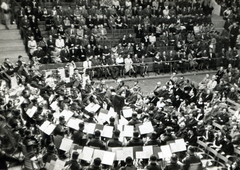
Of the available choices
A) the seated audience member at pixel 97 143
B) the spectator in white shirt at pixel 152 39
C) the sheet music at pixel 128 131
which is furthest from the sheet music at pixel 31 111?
the spectator in white shirt at pixel 152 39

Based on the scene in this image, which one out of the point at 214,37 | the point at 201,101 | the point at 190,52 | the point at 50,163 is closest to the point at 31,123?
the point at 50,163

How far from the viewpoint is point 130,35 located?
20.0m

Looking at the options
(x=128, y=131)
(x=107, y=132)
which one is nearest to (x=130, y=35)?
(x=128, y=131)

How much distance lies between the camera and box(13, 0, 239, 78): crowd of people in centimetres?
1832

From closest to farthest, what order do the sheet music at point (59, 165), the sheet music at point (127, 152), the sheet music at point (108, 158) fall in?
the sheet music at point (59, 165)
the sheet music at point (108, 158)
the sheet music at point (127, 152)

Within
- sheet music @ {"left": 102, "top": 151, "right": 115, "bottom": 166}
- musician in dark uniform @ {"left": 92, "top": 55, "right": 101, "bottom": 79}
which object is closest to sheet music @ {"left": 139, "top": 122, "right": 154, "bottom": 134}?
sheet music @ {"left": 102, "top": 151, "right": 115, "bottom": 166}

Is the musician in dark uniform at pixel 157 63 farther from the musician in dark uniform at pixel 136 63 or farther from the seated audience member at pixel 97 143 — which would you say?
the seated audience member at pixel 97 143

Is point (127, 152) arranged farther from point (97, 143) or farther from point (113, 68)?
point (113, 68)

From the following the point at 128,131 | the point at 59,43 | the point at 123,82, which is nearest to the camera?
the point at 128,131

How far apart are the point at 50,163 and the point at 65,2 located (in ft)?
56.2

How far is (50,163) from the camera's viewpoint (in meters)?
7.27

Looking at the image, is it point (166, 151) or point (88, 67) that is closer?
point (166, 151)

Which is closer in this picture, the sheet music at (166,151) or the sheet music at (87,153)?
the sheet music at (87,153)

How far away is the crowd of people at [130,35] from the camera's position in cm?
1832
